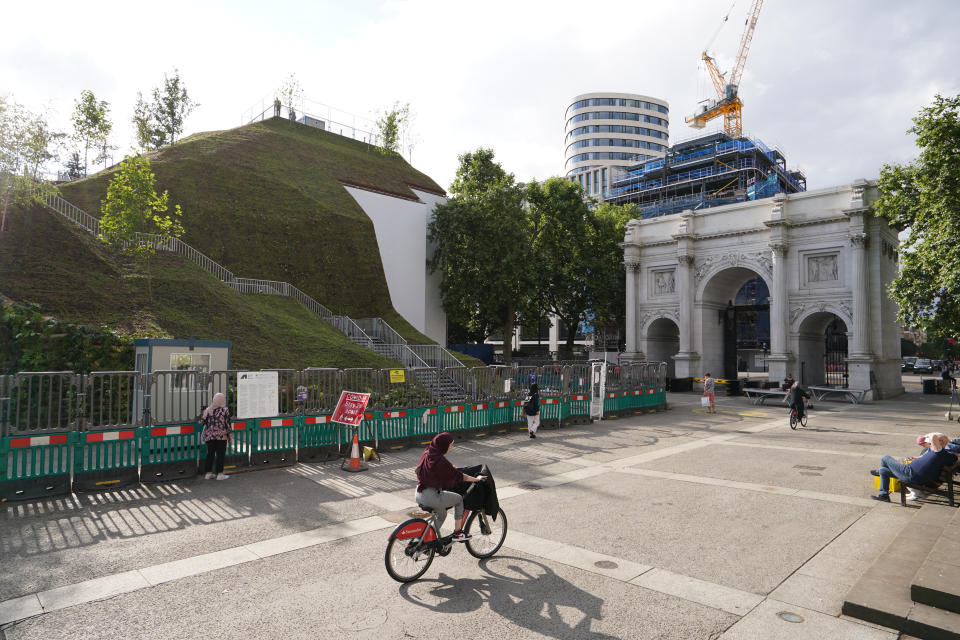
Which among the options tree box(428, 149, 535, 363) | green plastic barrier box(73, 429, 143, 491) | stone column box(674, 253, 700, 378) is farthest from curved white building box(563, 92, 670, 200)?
green plastic barrier box(73, 429, 143, 491)

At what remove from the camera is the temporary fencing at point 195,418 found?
9469 millimetres

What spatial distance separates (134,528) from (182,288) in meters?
20.9

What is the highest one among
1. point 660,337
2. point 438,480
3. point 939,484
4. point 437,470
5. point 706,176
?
point 706,176

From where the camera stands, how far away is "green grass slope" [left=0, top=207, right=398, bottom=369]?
2142cm

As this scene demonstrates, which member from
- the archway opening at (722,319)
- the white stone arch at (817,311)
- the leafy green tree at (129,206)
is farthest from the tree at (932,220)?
the leafy green tree at (129,206)

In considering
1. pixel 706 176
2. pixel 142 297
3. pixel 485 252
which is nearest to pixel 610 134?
pixel 706 176

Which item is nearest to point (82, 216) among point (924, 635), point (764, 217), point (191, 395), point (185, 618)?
point (191, 395)

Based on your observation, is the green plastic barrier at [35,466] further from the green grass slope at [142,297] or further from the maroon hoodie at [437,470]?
the green grass slope at [142,297]

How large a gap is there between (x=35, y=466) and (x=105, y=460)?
1021 millimetres

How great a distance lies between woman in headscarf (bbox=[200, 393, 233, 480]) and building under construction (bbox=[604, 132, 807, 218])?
77831 mm

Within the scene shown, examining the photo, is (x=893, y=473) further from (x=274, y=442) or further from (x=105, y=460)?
(x=105, y=460)

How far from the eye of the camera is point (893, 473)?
31.2ft

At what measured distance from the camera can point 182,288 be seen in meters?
26.1

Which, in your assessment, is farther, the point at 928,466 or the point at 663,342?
the point at 663,342
